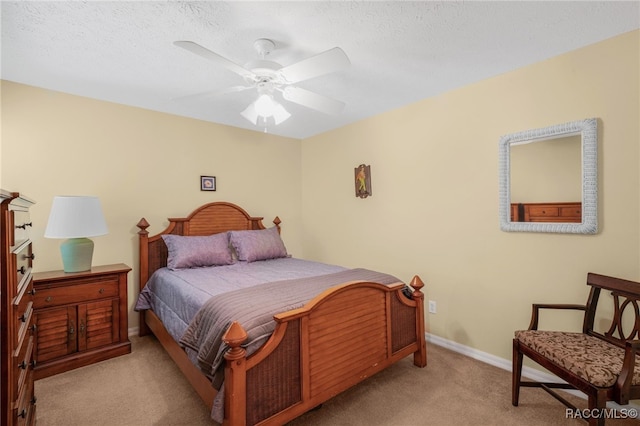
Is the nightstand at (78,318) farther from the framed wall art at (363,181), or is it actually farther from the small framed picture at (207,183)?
the framed wall art at (363,181)

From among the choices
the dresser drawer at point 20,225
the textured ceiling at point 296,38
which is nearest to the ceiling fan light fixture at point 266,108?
the textured ceiling at point 296,38

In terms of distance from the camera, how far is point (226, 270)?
285 centimetres

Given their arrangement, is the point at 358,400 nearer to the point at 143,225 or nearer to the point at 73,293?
the point at 73,293

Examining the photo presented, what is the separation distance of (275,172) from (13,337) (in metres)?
3.28

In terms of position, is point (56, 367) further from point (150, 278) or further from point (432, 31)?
point (432, 31)

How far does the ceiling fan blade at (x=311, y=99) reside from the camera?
6.63 ft

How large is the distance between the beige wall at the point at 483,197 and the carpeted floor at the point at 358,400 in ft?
1.63

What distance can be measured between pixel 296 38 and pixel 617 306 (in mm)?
2580

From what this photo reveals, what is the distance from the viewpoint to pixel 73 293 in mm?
2420

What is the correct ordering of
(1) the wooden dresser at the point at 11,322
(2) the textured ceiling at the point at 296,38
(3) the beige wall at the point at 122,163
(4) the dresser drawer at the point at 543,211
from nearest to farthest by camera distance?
(1) the wooden dresser at the point at 11,322
(2) the textured ceiling at the point at 296,38
(4) the dresser drawer at the point at 543,211
(3) the beige wall at the point at 122,163

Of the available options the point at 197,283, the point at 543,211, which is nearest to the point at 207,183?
the point at 197,283

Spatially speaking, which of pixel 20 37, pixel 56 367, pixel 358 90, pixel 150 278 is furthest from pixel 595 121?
pixel 56 367

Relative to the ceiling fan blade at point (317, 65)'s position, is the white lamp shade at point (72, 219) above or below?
below

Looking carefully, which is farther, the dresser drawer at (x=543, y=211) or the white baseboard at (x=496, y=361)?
the dresser drawer at (x=543, y=211)
